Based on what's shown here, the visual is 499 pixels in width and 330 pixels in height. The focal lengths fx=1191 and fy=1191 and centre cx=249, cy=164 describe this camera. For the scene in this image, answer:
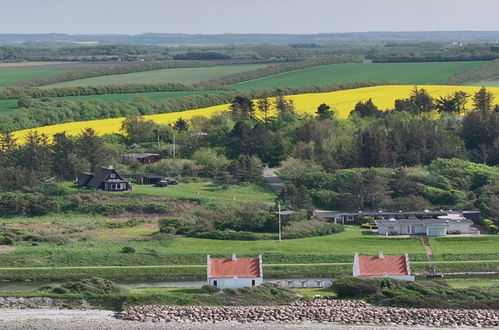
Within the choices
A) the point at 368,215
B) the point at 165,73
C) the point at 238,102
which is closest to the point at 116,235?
the point at 368,215

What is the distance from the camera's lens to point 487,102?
93562mm

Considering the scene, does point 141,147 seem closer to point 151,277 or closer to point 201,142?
point 201,142

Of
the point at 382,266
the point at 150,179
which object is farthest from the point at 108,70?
the point at 382,266

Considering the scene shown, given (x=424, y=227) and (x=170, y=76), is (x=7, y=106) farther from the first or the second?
(x=424, y=227)

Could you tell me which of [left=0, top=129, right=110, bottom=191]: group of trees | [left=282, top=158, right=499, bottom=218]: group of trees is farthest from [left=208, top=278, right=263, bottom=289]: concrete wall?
[left=0, top=129, right=110, bottom=191]: group of trees

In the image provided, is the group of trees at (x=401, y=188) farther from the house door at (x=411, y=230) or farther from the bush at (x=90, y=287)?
the bush at (x=90, y=287)

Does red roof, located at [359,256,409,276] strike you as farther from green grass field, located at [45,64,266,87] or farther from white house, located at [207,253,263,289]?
green grass field, located at [45,64,266,87]

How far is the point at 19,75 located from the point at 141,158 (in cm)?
6479

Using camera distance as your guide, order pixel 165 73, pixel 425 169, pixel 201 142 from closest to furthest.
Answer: pixel 425 169 → pixel 201 142 → pixel 165 73

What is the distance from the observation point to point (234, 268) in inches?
1994

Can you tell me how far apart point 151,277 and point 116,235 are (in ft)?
27.6

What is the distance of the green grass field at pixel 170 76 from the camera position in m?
134

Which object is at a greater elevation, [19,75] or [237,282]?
[237,282]

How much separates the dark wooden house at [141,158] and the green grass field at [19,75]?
4943 centimetres
